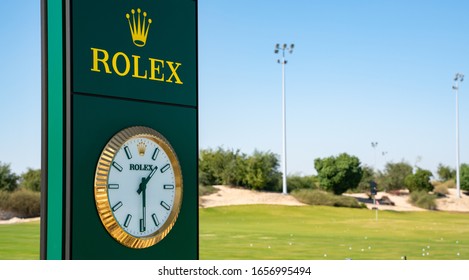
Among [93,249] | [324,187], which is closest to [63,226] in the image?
[93,249]

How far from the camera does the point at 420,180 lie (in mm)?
40406

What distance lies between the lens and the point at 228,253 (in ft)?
38.9

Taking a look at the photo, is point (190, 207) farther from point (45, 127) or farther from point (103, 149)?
point (45, 127)

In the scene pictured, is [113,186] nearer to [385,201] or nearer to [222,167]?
[222,167]

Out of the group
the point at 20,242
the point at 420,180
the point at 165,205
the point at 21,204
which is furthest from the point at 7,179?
the point at 420,180

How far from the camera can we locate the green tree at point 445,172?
49.2 m

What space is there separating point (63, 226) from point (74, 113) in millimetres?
1004

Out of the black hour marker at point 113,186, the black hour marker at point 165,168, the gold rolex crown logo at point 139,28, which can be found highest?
the gold rolex crown logo at point 139,28

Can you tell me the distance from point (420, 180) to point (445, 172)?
10.6m

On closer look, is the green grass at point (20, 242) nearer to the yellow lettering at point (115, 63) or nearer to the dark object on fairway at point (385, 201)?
the yellow lettering at point (115, 63)

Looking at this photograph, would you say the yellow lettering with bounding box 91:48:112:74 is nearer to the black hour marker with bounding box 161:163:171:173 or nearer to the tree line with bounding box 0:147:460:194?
the black hour marker with bounding box 161:163:171:173

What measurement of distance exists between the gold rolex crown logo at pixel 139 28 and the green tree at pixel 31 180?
1993 centimetres

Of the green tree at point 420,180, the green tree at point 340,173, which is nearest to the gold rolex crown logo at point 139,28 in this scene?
the green tree at point 340,173

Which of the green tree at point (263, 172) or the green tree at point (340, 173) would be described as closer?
the green tree at point (263, 172)
